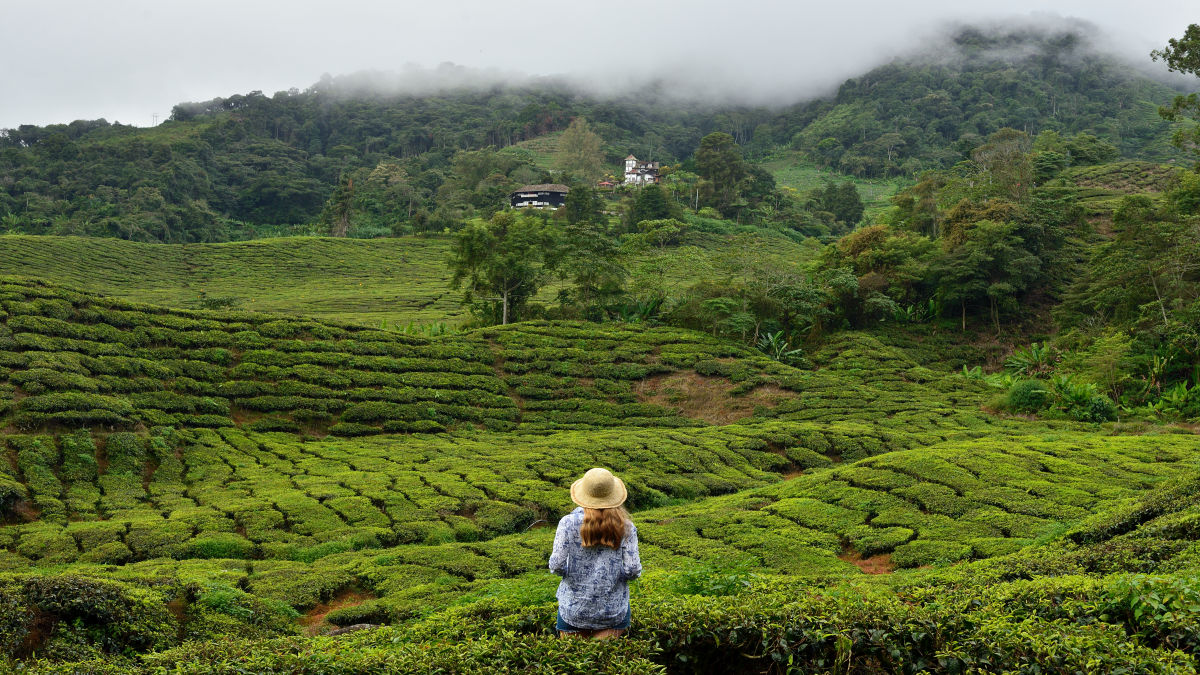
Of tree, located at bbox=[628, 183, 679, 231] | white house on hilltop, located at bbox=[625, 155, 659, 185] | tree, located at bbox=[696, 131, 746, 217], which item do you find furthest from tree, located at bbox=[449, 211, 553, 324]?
white house on hilltop, located at bbox=[625, 155, 659, 185]

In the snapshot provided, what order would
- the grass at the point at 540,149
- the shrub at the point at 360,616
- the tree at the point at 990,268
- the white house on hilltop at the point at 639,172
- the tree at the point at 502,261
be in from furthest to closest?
the grass at the point at 540,149 < the white house on hilltop at the point at 639,172 < the tree at the point at 502,261 < the tree at the point at 990,268 < the shrub at the point at 360,616

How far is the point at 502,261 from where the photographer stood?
113 feet

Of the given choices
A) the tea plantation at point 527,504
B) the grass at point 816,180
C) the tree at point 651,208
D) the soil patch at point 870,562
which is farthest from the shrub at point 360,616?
the grass at point 816,180

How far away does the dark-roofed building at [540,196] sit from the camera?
8006 cm

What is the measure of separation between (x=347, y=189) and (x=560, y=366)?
58834mm

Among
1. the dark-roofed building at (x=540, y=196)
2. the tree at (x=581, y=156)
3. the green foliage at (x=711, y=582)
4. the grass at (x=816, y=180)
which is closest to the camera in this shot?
the green foliage at (x=711, y=582)

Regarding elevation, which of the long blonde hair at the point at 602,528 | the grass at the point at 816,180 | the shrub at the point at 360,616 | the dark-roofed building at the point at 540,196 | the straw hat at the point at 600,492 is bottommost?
the shrub at the point at 360,616

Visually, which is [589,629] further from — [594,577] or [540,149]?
[540,149]

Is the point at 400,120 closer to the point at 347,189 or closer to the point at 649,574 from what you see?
the point at 347,189

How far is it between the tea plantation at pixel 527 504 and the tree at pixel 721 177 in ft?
147

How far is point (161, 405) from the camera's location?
781 inches

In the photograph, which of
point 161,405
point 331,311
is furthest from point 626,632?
point 331,311

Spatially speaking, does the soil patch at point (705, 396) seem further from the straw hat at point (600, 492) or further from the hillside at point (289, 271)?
the straw hat at point (600, 492)

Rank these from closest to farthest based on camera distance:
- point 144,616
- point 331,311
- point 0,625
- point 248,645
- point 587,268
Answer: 1. point 248,645
2. point 0,625
3. point 144,616
4. point 587,268
5. point 331,311
